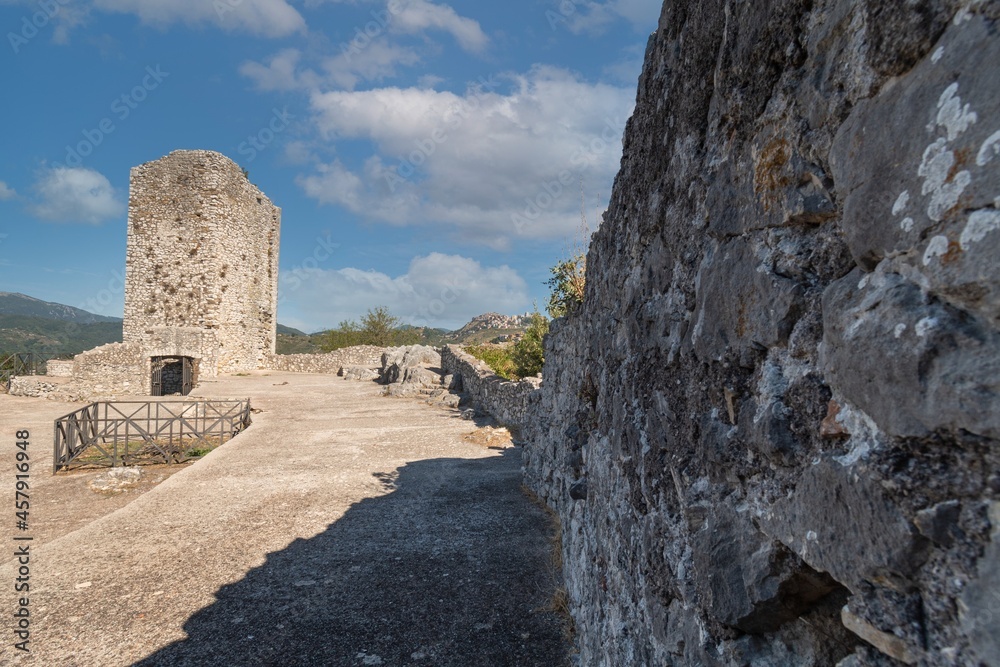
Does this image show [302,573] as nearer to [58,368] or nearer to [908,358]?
[908,358]

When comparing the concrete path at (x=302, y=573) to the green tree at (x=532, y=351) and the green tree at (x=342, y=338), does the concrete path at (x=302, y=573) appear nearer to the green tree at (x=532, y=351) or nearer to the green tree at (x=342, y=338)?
the green tree at (x=532, y=351)

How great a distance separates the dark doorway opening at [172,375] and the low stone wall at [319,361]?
633 cm

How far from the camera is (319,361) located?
2922 centimetres

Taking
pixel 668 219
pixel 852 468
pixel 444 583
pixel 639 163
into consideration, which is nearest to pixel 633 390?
pixel 668 219

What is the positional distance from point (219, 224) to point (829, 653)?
1069 inches

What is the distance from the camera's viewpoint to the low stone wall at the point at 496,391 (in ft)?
36.4

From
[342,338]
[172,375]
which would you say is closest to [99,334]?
[342,338]

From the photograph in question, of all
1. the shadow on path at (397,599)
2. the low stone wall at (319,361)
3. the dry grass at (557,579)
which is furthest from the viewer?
the low stone wall at (319,361)

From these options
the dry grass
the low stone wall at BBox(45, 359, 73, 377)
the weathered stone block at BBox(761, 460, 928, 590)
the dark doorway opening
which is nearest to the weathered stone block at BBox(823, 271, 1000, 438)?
the weathered stone block at BBox(761, 460, 928, 590)

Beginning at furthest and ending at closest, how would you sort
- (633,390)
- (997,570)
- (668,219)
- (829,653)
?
(633,390) → (668,219) → (829,653) → (997,570)

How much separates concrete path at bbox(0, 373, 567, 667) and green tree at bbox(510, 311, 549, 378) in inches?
269

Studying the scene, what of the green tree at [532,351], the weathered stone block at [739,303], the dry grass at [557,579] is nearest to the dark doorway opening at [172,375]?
the green tree at [532,351]

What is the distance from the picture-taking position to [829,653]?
4.15ft

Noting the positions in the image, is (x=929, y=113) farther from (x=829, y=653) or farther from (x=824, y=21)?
(x=829, y=653)
